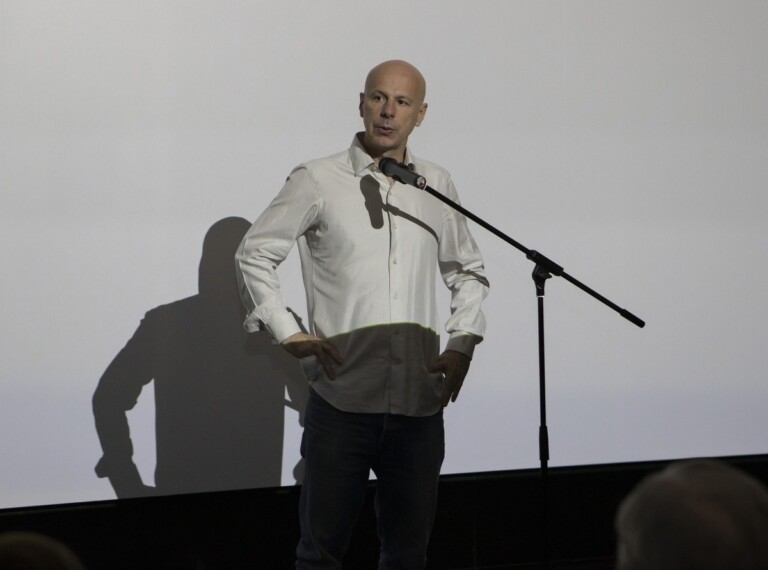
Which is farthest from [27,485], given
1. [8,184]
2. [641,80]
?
[641,80]

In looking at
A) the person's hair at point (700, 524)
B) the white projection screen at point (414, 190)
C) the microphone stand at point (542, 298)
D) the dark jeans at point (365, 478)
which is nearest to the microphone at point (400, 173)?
the microphone stand at point (542, 298)

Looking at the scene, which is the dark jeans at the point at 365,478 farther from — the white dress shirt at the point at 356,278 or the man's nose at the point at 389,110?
the man's nose at the point at 389,110

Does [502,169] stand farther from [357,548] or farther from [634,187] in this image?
[357,548]

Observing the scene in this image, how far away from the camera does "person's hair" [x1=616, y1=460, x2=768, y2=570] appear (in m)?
0.79

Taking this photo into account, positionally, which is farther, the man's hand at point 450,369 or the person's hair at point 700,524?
the man's hand at point 450,369

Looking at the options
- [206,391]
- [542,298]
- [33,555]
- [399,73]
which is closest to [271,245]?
[399,73]

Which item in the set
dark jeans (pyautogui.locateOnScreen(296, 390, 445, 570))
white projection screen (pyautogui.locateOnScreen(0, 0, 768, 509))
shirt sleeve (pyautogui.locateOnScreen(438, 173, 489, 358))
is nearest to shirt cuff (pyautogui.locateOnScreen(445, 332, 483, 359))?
shirt sleeve (pyautogui.locateOnScreen(438, 173, 489, 358))

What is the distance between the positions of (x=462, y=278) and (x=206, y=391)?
875 millimetres

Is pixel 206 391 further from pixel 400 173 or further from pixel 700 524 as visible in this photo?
pixel 700 524

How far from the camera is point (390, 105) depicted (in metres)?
2.44

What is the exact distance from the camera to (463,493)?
11.1ft

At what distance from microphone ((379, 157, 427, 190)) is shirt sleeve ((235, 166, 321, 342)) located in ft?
0.65

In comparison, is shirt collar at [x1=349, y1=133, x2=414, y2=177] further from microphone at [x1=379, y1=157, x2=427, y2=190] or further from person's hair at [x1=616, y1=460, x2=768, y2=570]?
person's hair at [x1=616, y1=460, x2=768, y2=570]

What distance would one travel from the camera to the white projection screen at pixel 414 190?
2893mm
